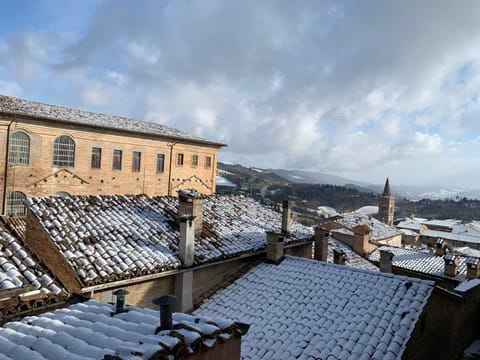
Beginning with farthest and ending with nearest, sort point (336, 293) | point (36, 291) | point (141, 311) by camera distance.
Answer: point (336, 293) < point (36, 291) < point (141, 311)

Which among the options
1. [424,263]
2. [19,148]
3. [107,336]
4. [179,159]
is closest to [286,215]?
[107,336]

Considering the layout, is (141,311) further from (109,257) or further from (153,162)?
(153,162)

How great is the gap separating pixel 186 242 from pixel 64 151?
2063 centimetres

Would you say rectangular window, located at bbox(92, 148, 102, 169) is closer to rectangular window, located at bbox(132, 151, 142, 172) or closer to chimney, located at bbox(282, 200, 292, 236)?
rectangular window, located at bbox(132, 151, 142, 172)

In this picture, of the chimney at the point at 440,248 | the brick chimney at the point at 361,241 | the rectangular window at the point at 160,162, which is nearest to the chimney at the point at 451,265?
the chimney at the point at 440,248

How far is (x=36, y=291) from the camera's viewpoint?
510 cm

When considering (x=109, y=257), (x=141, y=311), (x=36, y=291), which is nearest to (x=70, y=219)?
(x=109, y=257)

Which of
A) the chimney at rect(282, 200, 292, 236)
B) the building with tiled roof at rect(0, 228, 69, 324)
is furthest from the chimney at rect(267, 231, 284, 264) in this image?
the building with tiled roof at rect(0, 228, 69, 324)

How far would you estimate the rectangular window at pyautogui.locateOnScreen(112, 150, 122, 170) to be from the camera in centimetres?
2873

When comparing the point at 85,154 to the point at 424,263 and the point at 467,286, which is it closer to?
the point at 424,263

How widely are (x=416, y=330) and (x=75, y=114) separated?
89.3 feet

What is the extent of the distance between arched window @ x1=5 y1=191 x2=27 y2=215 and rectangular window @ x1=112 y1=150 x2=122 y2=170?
23.6ft

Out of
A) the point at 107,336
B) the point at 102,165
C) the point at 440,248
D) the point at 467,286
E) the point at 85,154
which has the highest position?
the point at 85,154

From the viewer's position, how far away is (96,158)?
90.2ft
